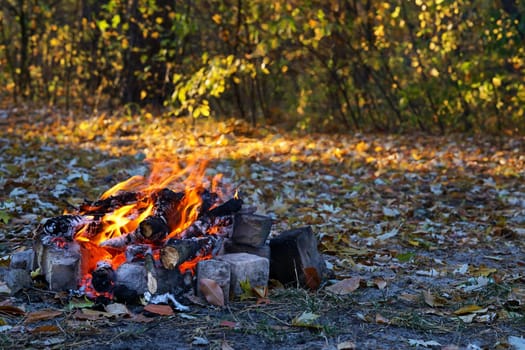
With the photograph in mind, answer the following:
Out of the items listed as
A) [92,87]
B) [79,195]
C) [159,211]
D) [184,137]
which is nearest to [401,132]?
[184,137]

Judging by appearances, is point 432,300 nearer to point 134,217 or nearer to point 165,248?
point 165,248

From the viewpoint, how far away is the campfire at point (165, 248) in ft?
11.8

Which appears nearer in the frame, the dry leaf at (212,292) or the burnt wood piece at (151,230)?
the dry leaf at (212,292)

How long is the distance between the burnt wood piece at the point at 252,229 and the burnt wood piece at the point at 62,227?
0.92 m

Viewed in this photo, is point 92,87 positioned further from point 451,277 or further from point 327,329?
point 327,329

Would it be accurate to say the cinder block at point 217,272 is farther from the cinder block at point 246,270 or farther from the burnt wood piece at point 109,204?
the burnt wood piece at point 109,204

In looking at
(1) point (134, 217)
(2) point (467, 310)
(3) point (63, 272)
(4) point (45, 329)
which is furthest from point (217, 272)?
(2) point (467, 310)

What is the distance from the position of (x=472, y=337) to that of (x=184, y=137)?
7.19 m

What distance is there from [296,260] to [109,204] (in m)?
Answer: 1.22

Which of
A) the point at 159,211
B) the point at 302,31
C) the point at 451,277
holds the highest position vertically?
the point at 302,31

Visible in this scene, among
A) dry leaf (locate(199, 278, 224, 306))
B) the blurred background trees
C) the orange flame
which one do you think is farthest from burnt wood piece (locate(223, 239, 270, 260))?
the blurred background trees

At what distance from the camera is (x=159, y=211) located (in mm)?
3992

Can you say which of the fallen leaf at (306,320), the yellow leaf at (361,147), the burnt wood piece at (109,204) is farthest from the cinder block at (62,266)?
the yellow leaf at (361,147)

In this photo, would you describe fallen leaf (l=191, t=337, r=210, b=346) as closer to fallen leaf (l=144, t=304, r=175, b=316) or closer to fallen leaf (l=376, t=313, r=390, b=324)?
fallen leaf (l=144, t=304, r=175, b=316)
